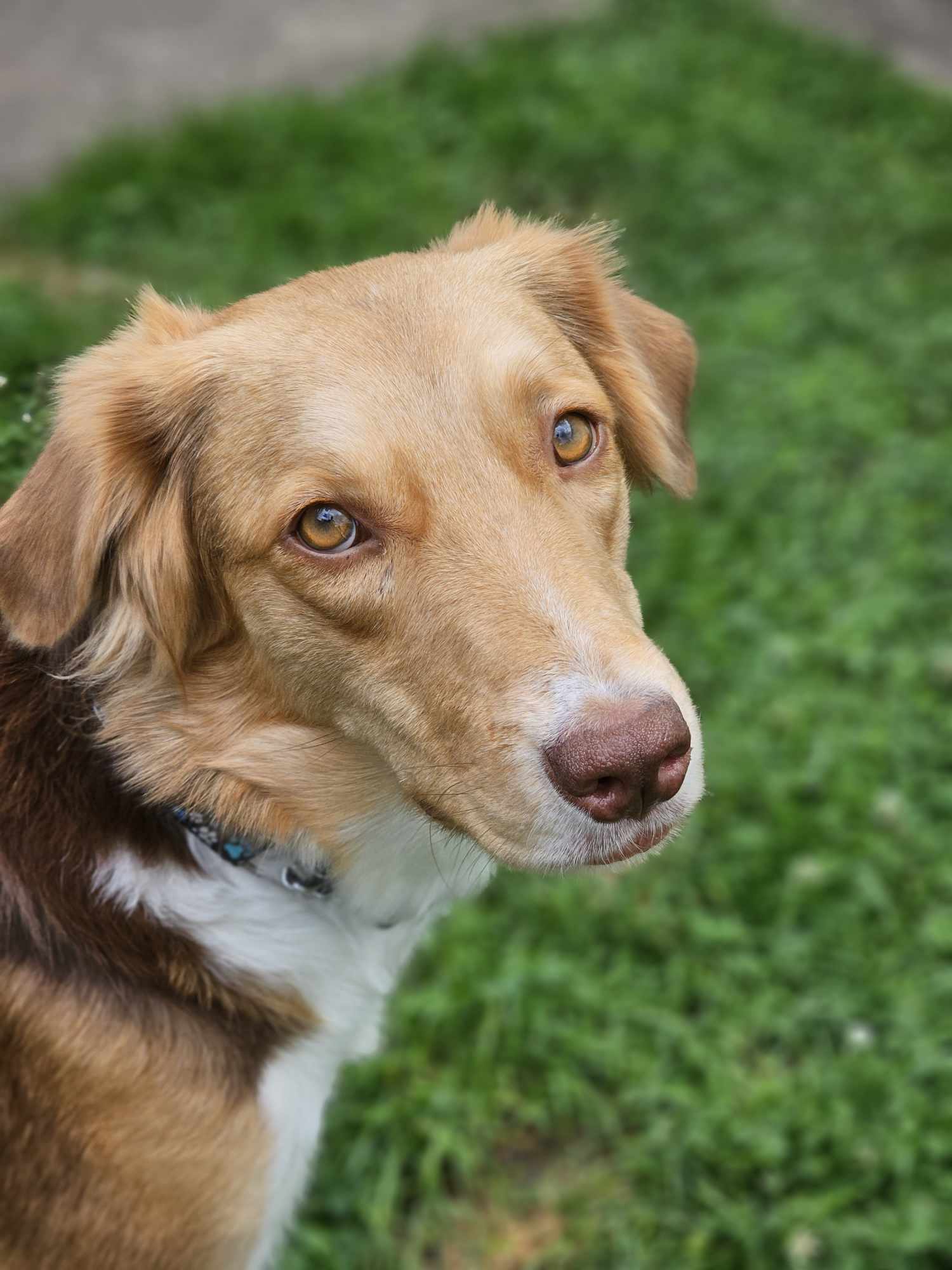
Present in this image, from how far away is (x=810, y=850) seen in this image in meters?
4.35

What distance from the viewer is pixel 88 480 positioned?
256 centimetres

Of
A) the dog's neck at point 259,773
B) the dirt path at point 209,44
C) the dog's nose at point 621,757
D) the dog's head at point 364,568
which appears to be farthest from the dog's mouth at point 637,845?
the dirt path at point 209,44

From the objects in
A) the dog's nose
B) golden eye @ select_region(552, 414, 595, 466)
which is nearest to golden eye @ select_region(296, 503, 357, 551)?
golden eye @ select_region(552, 414, 595, 466)

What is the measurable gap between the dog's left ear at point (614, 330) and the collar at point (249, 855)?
1264 millimetres

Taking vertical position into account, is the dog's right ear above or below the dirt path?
below

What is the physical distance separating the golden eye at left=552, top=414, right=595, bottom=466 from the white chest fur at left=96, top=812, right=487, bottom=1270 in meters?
0.88

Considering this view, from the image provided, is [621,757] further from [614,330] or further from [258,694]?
[614,330]

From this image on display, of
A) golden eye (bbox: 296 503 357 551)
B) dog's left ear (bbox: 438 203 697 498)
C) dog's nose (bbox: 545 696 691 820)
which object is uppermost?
dog's left ear (bbox: 438 203 697 498)

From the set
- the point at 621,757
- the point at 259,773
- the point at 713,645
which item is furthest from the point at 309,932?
the point at 713,645

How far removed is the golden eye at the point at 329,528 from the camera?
97.9 inches

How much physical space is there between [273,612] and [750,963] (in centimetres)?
223

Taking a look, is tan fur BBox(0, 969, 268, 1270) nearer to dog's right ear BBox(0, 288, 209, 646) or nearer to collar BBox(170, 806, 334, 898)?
collar BBox(170, 806, 334, 898)

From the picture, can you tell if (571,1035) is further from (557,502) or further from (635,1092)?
(557,502)

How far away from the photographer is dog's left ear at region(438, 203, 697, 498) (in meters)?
3.04
